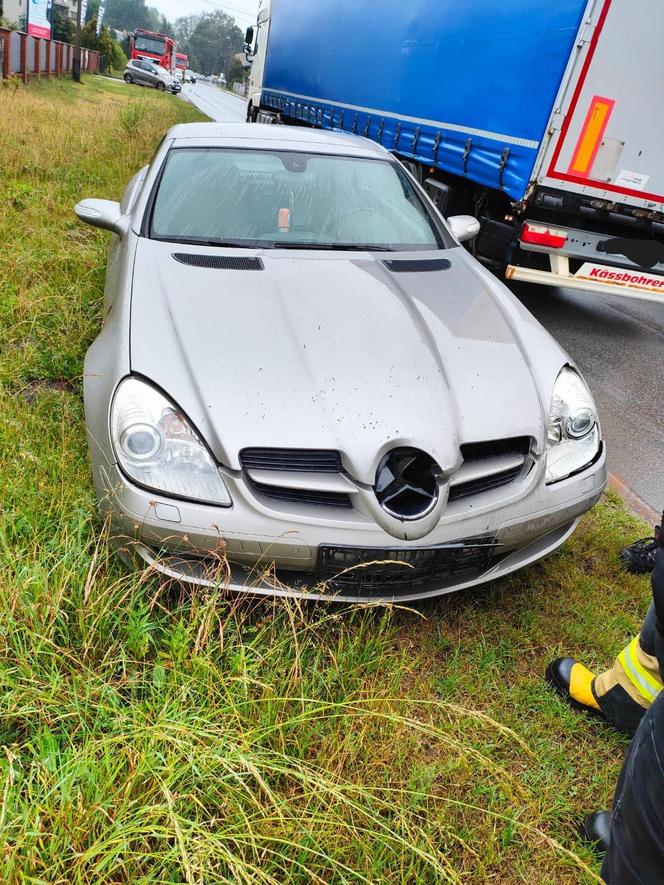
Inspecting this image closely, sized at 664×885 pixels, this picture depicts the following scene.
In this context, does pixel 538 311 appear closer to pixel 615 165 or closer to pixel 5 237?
pixel 615 165

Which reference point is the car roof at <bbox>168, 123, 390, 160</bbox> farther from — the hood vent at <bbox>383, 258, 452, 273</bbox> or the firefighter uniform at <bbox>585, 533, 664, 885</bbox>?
the firefighter uniform at <bbox>585, 533, 664, 885</bbox>

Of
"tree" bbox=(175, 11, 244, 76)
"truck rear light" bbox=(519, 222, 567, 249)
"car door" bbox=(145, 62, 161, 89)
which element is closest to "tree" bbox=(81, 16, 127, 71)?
"car door" bbox=(145, 62, 161, 89)

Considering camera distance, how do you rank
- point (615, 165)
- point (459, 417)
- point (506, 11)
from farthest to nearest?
1. point (506, 11)
2. point (615, 165)
3. point (459, 417)

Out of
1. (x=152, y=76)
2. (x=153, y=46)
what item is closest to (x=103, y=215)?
(x=152, y=76)

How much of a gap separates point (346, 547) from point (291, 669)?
0.39 meters

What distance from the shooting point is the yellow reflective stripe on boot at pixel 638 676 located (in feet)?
6.67

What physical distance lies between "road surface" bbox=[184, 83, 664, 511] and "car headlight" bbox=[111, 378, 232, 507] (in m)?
2.60

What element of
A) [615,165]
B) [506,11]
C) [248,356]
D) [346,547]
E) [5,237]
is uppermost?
[506,11]

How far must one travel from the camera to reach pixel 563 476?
2.43 m

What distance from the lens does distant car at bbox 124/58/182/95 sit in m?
36.4

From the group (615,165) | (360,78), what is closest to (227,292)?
(615,165)

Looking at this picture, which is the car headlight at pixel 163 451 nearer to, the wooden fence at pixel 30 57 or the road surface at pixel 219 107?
the wooden fence at pixel 30 57

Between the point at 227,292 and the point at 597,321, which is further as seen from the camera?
the point at 597,321

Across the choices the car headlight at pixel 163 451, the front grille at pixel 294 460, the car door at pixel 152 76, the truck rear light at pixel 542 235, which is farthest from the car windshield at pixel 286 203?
the car door at pixel 152 76
